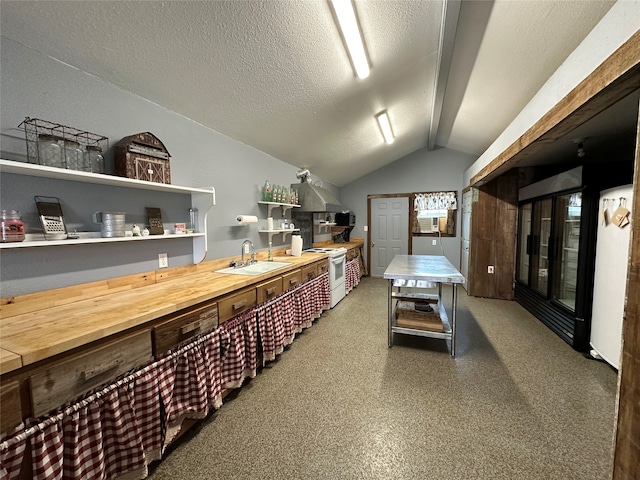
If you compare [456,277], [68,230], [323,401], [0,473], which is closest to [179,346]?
[0,473]

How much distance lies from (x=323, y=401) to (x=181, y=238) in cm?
175

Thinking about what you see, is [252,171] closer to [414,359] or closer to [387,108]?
[387,108]

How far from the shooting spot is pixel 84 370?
1.04m

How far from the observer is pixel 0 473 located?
812 millimetres

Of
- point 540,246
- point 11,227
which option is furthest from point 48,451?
point 540,246

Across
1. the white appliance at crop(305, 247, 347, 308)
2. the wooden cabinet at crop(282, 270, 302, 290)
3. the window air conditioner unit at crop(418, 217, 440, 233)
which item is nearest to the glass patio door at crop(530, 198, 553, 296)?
the window air conditioner unit at crop(418, 217, 440, 233)

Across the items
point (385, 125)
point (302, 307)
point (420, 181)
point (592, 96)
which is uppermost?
point (385, 125)

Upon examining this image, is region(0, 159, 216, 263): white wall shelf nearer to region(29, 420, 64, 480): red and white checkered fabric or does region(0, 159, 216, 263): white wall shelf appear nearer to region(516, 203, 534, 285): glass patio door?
region(29, 420, 64, 480): red and white checkered fabric

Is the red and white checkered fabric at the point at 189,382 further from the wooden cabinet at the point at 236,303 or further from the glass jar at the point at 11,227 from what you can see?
the glass jar at the point at 11,227

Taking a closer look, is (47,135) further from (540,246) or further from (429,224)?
(429,224)

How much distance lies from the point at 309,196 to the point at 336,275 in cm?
131

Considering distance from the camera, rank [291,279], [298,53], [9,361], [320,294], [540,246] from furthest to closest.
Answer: [540,246] < [320,294] < [291,279] < [298,53] < [9,361]

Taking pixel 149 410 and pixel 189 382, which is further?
pixel 189 382

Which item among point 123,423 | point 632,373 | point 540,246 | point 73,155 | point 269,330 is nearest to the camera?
point 632,373
